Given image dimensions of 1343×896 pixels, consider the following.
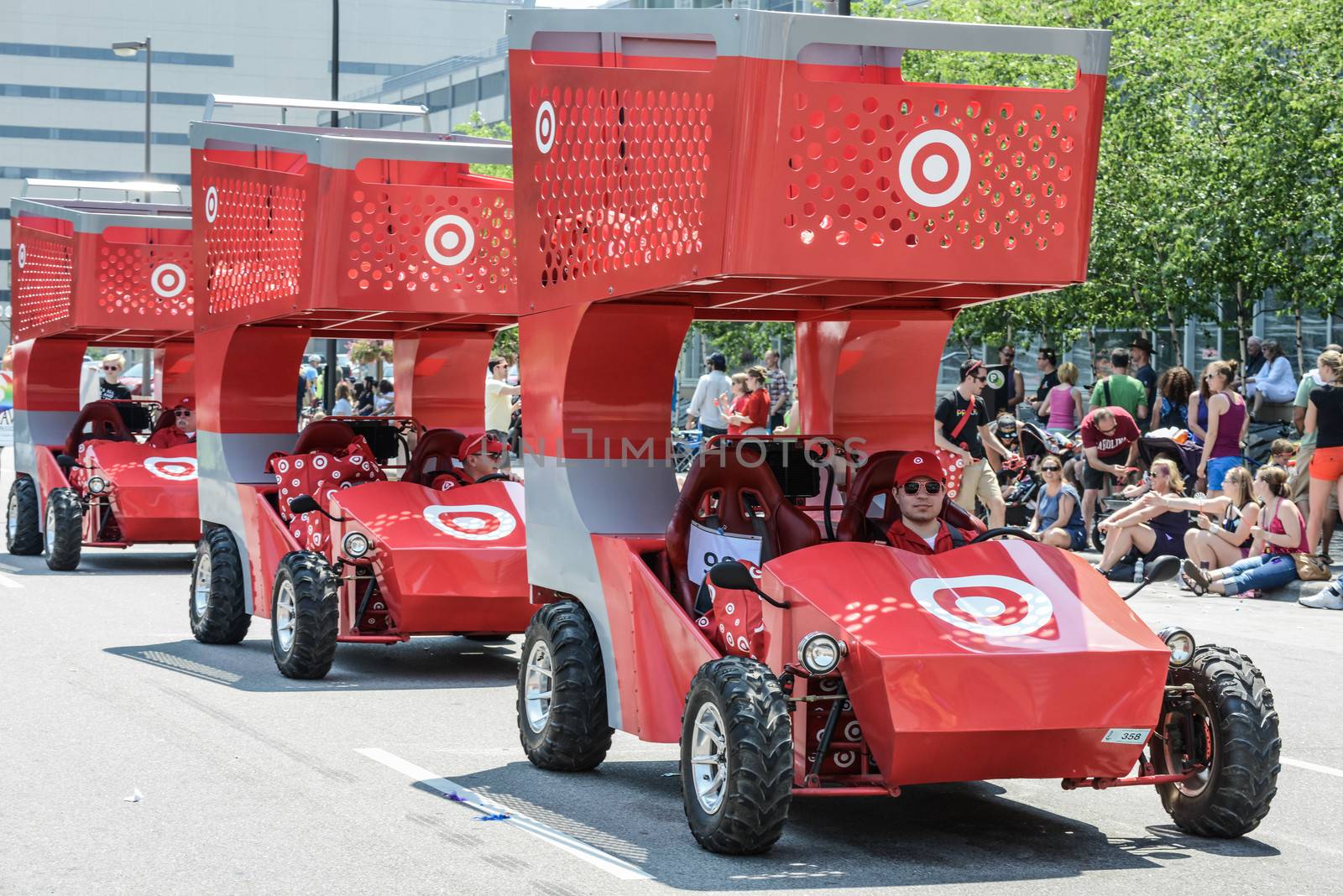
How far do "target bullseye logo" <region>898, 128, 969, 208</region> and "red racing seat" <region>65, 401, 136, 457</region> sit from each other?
1326 centimetres

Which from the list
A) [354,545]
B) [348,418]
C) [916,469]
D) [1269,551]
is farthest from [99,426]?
[916,469]

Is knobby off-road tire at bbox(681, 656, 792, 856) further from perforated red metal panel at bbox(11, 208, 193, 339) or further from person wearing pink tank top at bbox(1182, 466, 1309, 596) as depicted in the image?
perforated red metal panel at bbox(11, 208, 193, 339)

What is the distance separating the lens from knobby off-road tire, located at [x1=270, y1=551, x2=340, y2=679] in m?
10.8

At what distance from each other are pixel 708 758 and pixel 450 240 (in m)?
5.69

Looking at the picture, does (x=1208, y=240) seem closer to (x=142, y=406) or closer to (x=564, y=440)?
(x=142, y=406)

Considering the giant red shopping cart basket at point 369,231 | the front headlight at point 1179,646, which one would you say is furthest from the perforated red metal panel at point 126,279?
the front headlight at point 1179,646

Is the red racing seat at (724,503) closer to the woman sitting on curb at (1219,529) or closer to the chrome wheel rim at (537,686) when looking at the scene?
the chrome wheel rim at (537,686)

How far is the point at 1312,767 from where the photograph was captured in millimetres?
8742

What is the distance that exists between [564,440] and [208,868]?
8.86 feet

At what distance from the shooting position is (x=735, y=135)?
677cm

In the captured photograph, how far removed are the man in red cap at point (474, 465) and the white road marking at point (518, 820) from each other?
3.39 metres

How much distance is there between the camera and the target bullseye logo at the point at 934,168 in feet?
22.6

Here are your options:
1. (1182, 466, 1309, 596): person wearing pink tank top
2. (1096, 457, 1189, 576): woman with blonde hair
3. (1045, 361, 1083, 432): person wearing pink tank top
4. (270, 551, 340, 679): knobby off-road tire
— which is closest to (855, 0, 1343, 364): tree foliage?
(1045, 361, 1083, 432): person wearing pink tank top

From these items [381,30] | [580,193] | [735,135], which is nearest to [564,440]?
[580,193]
